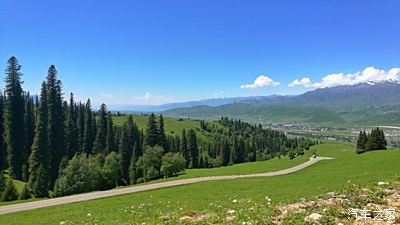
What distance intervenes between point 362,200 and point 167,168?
63.4 metres

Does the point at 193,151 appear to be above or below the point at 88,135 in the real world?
below

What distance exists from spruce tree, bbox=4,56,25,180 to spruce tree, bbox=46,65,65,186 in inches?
301

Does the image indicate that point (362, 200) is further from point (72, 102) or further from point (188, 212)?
→ point (72, 102)

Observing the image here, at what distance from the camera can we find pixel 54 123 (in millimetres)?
83312

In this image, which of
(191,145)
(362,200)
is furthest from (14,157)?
(362,200)

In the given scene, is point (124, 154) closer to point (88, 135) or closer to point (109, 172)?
point (88, 135)

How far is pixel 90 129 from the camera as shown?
4099 inches

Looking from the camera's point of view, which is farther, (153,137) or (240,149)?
(240,149)

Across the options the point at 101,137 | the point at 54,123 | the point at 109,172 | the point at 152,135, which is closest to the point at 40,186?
the point at 109,172

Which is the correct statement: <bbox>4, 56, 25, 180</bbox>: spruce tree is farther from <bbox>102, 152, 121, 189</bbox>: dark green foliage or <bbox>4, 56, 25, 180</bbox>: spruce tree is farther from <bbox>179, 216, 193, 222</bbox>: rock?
<bbox>179, 216, 193, 222</bbox>: rock

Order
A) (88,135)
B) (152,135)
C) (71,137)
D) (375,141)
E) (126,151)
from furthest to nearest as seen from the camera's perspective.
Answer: (88,135) < (152,135) < (71,137) < (126,151) < (375,141)

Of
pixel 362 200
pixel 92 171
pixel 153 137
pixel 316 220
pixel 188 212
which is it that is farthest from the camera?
pixel 153 137

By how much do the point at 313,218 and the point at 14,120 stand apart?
8689 centimetres

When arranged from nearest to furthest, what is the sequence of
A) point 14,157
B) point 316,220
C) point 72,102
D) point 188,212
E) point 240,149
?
point 316,220 < point 188,212 < point 14,157 < point 72,102 < point 240,149
